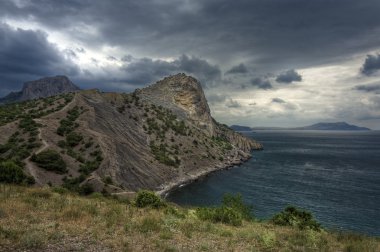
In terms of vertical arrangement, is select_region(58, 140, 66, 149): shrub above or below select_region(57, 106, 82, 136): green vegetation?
below

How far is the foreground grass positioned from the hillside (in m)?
20.6

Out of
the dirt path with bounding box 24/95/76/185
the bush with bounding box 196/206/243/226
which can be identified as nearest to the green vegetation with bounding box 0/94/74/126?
the dirt path with bounding box 24/95/76/185

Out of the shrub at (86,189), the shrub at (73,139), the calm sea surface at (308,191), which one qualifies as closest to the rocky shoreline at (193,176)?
the calm sea surface at (308,191)

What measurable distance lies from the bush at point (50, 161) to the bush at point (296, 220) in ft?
141

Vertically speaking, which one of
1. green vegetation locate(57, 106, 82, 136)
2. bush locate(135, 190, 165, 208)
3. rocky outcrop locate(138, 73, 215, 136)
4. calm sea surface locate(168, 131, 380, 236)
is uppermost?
rocky outcrop locate(138, 73, 215, 136)

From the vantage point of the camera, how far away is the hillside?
176 ft

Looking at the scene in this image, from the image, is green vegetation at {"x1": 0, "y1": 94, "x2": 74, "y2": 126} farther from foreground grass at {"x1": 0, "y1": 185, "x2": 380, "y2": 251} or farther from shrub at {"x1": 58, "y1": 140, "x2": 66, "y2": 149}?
foreground grass at {"x1": 0, "y1": 185, "x2": 380, "y2": 251}

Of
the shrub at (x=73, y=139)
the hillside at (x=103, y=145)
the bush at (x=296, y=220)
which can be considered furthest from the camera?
the shrub at (x=73, y=139)

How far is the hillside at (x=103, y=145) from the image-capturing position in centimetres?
5356

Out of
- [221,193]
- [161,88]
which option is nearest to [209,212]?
[221,193]

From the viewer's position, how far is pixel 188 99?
17788 centimetres

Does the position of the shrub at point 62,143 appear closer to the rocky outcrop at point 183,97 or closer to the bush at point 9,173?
the bush at point 9,173

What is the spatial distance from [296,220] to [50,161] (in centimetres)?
4595

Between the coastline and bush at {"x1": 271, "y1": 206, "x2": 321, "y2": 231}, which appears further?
the coastline
